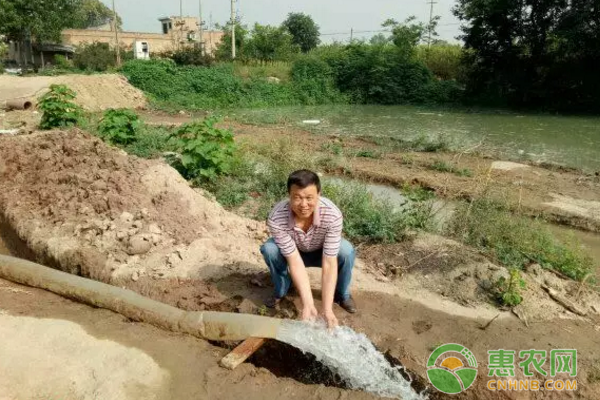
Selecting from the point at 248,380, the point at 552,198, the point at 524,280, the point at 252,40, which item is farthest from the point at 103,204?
the point at 252,40

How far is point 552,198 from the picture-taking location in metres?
7.52

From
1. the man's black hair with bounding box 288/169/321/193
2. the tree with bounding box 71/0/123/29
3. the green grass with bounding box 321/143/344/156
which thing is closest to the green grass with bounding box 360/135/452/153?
the green grass with bounding box 321/143/344/156

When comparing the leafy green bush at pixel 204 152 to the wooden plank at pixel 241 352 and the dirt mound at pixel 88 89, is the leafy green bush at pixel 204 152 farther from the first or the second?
the dirt mound at pixel 88 89

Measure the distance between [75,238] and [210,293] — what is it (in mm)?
1710

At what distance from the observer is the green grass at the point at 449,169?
8.73 m

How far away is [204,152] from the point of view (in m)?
6.29

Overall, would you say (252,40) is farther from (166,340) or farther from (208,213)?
(166,340)

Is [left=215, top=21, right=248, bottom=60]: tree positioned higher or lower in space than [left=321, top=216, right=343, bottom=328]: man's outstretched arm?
higher

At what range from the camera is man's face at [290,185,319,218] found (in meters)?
3.09

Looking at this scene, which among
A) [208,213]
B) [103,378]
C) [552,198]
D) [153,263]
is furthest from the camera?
[552,198]

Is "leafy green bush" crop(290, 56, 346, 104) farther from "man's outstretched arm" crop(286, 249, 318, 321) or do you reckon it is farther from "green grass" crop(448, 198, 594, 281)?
"man's outstretched arm" crop(286, 249, 318, 321)

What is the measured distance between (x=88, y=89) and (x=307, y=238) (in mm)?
17481

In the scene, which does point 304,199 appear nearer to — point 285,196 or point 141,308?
point 141,308

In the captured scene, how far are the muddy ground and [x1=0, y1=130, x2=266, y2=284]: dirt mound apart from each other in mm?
14
